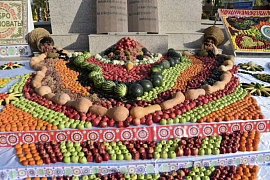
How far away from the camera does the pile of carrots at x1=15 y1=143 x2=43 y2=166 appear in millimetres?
3421

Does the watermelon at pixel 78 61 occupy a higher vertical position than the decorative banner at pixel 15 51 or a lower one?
lower

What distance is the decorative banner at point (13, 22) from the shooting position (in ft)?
29.7

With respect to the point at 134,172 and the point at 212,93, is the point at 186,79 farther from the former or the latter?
the point at 134,172

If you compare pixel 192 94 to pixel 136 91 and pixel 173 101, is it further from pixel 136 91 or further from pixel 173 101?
pixel 136 91

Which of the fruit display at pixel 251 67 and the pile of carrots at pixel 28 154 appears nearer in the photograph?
the pile of carrots at pixel 28 154

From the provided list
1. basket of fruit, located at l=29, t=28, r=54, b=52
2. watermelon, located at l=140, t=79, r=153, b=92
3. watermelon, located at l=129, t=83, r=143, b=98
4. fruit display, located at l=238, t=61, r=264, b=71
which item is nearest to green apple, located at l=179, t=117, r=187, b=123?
watermelon, located at l=129, t=83, r=143, b=98

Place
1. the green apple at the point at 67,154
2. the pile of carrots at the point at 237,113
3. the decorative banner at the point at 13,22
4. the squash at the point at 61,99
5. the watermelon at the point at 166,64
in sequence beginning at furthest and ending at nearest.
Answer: the decorative banner at the point at 13,22
the watermelon at the point at 166,64
the squash at the point at 61,99
the pile of carrots at the point at 237,113
the green apple at the point at 67,154

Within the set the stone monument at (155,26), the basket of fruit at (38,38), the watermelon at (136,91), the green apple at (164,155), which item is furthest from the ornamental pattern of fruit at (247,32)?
the basket of fruit at (38,38)

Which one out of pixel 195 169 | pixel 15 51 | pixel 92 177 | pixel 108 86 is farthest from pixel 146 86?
pixel 15 51

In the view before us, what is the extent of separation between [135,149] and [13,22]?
8.29 meters

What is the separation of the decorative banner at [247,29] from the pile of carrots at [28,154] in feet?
26.1

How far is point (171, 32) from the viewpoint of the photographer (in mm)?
9648

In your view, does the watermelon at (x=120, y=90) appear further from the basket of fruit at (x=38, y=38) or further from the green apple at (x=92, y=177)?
the basket of fruit at (x=38, y=38)

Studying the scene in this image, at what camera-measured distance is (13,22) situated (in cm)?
913
